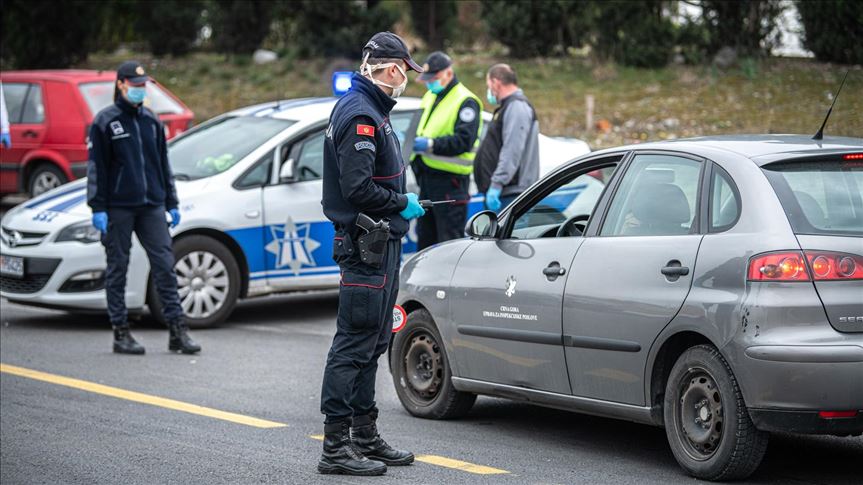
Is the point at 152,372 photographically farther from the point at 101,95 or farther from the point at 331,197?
the point at 101,95

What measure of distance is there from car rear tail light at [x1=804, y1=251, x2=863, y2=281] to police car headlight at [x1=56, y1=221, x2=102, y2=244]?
6644mm

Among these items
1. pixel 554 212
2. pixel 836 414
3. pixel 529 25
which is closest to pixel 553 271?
pixel 554 212

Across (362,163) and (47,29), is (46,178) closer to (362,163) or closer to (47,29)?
(47,29)

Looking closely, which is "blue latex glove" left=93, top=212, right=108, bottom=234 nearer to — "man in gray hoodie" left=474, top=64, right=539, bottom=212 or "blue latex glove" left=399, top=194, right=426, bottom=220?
"man in gray hoodie" left=474, top=64, right=539, bottom=212

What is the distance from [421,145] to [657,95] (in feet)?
31.7

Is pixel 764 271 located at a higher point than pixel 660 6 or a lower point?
lower

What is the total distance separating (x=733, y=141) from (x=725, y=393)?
4.15 ft

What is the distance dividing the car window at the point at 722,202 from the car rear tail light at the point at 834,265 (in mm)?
421

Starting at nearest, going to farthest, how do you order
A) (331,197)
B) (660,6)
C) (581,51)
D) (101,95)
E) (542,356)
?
(331,197), (542,356), (101,95), (660,6), (581,51)

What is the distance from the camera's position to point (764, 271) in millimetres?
5438

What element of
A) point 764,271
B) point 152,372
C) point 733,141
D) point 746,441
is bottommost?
point 152,372

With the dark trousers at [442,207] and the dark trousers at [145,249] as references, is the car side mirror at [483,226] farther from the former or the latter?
the dark trousers at [145,249]

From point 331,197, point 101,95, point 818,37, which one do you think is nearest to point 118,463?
point 331,197

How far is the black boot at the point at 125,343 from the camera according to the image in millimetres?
9672
